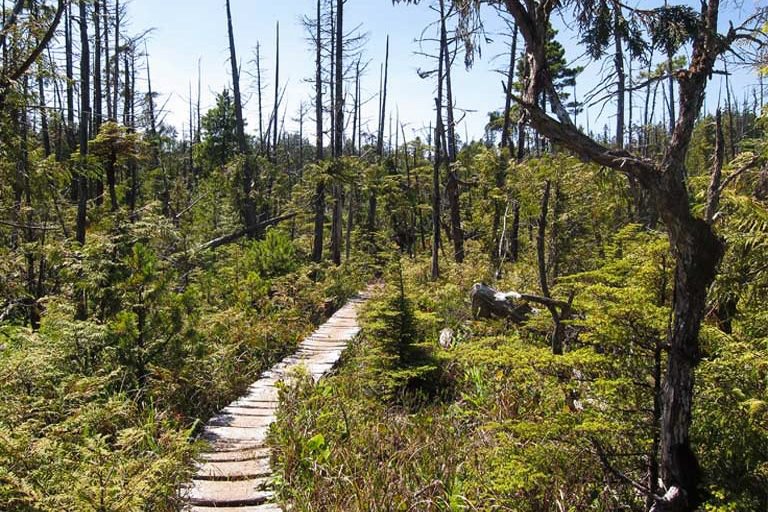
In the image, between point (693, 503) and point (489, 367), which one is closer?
point (693, 503)

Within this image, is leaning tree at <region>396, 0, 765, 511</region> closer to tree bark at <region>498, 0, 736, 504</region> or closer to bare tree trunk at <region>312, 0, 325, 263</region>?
tree bark at <region>498, 0, 736, 504</region>

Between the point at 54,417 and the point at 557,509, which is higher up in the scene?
the point at 54,417

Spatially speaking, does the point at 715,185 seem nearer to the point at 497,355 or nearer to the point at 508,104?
the point at 497,355

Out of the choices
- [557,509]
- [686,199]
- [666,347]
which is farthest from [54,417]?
[686,199]

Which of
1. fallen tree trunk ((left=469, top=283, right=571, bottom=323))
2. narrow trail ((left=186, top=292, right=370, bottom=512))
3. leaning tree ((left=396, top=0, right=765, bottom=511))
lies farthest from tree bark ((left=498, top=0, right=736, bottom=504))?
fallen tree trunk ((left=469, top=283, right=571, bottom=323))

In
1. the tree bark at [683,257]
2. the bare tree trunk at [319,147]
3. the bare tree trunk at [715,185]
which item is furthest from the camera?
the bare tree trunk at [319,147]

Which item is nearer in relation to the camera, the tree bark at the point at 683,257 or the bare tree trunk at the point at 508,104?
the tree bark at the point at 683,257

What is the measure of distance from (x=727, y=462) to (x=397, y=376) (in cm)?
324

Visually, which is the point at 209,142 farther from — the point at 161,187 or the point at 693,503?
the point at 693,503

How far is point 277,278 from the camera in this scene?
10922 mm

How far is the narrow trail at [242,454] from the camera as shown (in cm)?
376

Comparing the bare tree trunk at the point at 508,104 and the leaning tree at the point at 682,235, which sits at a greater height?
the bare tree trunk at the point at 508,104

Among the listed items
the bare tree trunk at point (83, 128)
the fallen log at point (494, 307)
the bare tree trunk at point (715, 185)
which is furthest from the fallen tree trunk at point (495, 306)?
A: the bare tree trunk at point (83, 128)

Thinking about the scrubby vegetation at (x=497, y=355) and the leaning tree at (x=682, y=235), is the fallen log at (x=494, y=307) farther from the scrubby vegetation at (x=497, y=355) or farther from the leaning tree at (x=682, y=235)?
the leaning tree at (x=682, y=235)
